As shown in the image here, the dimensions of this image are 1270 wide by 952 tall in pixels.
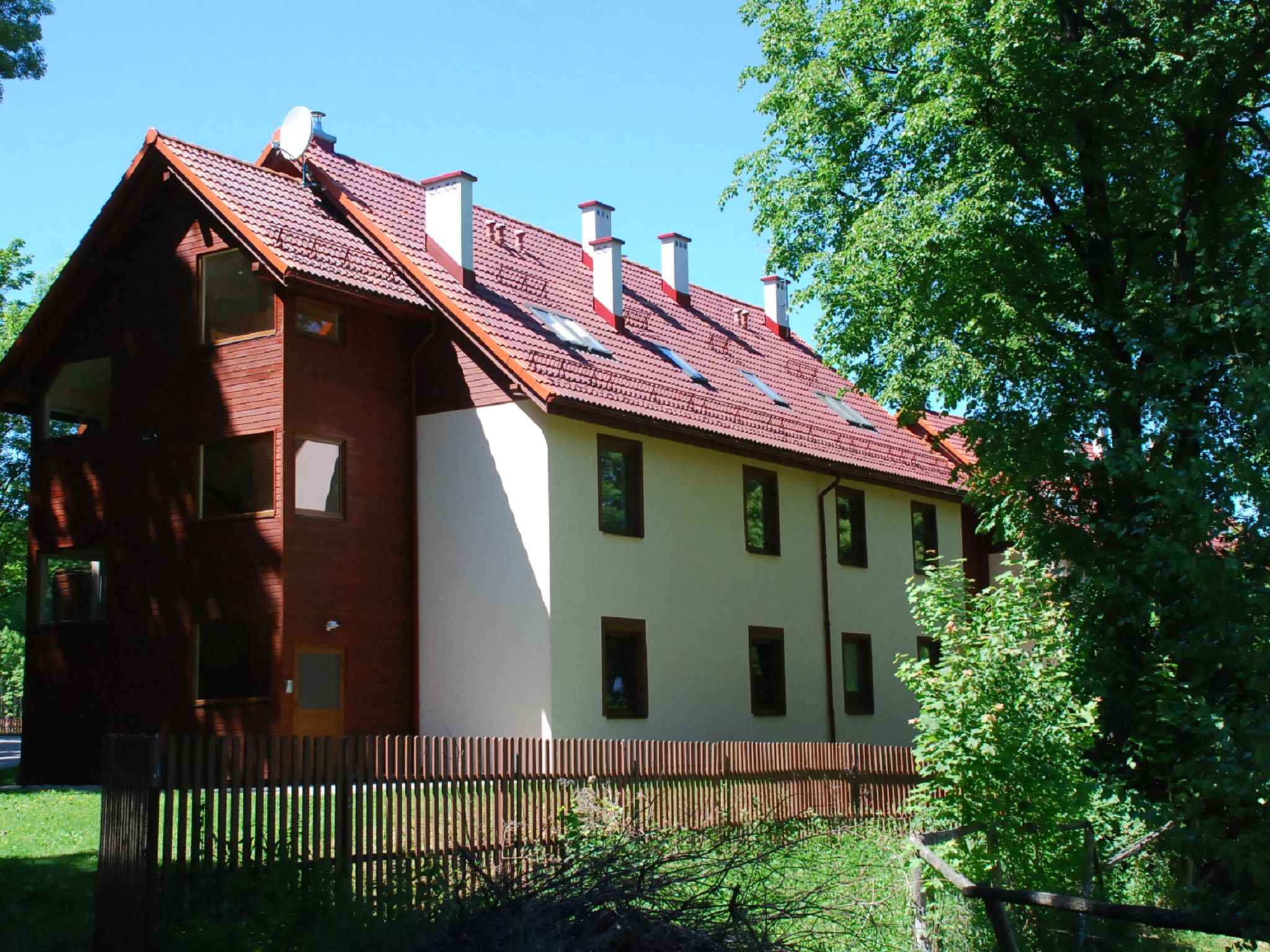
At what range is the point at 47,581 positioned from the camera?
22.1 m

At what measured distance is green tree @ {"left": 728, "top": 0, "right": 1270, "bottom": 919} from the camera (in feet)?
25.2

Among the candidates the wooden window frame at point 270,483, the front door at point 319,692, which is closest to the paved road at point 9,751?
the wooden window frame at point 270,483

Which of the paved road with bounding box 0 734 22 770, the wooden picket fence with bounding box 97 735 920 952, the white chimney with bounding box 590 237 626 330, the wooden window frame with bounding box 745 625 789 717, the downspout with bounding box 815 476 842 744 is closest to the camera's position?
the wooden picket fence with bounding box 97 735 920 952

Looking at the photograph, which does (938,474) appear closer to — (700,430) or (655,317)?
(655,317)

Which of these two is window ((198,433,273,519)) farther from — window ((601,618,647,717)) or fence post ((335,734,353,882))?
fence post ((335,734,353,882))

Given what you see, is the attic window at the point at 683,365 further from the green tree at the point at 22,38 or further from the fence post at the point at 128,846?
the fence post at the point at 128,846

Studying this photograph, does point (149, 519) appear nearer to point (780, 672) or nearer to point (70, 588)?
point (70, 588)

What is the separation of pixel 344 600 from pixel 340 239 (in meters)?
5.47

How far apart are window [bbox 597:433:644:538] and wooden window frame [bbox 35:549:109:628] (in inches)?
293

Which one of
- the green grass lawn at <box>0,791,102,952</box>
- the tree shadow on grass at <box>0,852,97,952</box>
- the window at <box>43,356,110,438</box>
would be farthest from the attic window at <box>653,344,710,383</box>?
the tree shadow on grass at <box>0,852,97,952</box>

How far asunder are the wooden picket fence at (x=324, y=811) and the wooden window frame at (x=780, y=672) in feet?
29.9

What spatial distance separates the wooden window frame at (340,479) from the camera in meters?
19.2

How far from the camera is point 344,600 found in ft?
64.4

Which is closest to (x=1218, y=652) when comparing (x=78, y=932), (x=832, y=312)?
(x=78, y=932)
